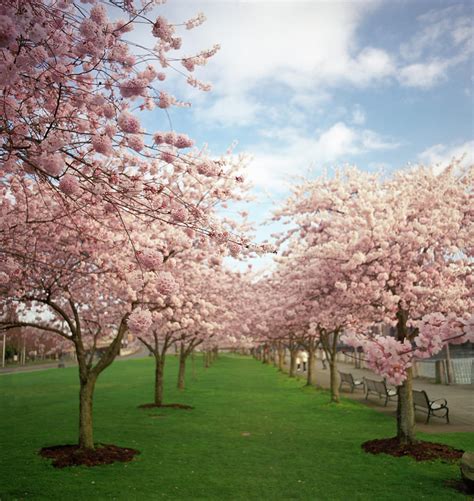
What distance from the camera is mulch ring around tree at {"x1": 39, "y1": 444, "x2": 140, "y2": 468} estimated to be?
1016 cm

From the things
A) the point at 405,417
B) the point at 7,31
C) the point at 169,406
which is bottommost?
the point at 169,406

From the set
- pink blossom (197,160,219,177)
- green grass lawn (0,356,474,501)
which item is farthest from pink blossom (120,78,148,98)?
green grass lawn (0,356,474,501)

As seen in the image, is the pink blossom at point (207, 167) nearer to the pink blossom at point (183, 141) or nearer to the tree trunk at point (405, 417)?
the pink blossom at point (183, 141)

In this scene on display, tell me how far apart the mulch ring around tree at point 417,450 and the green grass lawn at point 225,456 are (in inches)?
12.4

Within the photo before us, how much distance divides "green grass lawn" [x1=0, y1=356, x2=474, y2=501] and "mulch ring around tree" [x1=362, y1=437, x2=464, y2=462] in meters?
0.32

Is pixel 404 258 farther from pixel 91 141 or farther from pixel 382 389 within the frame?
pixel 382 389

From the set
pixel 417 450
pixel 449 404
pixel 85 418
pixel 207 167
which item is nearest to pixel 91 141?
pixel 207 167

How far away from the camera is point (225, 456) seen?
1108cm

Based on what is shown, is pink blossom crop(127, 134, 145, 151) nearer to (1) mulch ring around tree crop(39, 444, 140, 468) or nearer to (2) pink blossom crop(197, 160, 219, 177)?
(2) pink blossom crop(197, 160, 219, 177)

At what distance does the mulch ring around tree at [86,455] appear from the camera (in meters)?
10.2

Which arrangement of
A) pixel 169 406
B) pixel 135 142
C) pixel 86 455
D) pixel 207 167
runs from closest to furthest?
pixel 135 142, pixel 207 167, pixel 86 455, pixel 169 406

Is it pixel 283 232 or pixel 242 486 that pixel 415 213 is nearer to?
pixel 283 232

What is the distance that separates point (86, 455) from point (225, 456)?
10.4ft

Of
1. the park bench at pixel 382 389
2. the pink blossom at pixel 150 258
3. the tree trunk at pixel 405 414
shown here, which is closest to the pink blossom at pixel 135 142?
the pink blossom at pixel 150 258
